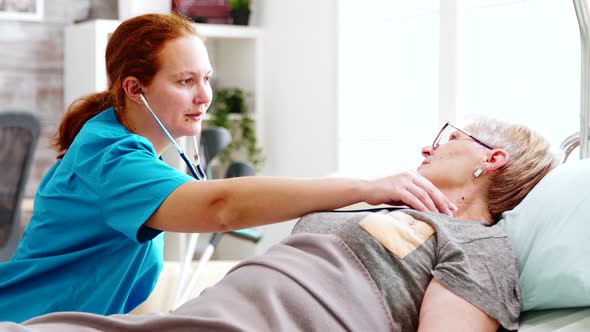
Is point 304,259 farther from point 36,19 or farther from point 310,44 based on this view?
point 36,19

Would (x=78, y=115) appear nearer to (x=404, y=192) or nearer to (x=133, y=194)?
(x=133, y=194)

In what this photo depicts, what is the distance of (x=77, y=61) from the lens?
13.7ft

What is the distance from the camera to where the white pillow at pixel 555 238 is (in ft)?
4.77

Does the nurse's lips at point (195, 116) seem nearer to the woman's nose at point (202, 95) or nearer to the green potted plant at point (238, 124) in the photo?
the woman's nose at point (202, 95)

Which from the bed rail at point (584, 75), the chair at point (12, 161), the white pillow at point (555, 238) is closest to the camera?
the white pillow at point (555, 238)

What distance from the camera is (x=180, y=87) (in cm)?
176

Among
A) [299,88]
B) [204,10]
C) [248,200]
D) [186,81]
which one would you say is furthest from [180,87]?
[204,10]

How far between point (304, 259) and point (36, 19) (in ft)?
10.7

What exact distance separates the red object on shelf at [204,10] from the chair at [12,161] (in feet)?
3.97

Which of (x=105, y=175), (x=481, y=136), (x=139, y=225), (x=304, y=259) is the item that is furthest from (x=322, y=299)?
(x=481, y=136)

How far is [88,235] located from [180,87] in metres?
0.35

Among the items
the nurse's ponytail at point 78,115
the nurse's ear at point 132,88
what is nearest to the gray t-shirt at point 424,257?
the nurse's ear at point 132,88

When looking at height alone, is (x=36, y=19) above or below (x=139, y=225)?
above

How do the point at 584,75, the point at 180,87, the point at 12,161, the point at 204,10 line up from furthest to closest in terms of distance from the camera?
1. the point at 204,10
2. the point at 12,161
3. the point at 584,75
4. the point at 180,87
